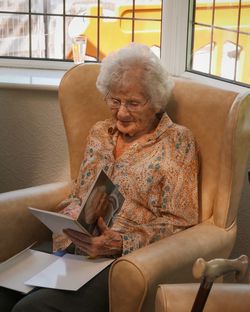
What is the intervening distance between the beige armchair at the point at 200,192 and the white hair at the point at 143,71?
109 mm

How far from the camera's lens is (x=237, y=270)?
1.52m

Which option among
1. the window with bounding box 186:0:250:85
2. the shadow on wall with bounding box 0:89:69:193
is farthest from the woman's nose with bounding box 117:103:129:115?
the window with bounding box 186:0:250:85

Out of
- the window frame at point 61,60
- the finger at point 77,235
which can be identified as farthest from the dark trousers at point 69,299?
the window frame at point 61,60

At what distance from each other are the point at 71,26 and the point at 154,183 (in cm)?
122

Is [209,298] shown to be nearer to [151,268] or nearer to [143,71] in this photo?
[151,268]

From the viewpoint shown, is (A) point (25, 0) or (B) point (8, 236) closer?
(B) point (8, 236)

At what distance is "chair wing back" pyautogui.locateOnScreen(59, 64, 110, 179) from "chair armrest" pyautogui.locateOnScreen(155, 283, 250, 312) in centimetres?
97

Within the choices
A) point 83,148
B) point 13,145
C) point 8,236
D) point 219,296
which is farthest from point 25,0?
point 219,296

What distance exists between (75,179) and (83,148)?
0.12 meters

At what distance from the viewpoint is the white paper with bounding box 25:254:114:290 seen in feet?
6.44

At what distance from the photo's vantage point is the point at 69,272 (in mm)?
2025

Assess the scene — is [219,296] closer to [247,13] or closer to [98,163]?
[98,163]

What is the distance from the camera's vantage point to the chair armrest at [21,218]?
2215 millimetres

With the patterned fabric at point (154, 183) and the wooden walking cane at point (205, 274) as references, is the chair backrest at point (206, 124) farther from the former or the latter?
the wooden walking cane at point (205, 274)
